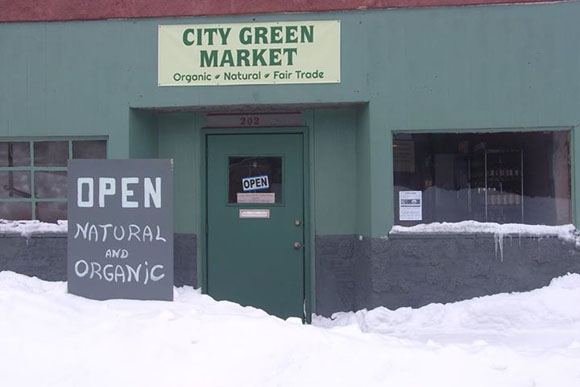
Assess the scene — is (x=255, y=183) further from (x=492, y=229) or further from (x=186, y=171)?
(x=492, y=229)

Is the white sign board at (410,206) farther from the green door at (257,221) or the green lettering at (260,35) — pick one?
the green lettering at (260,35)

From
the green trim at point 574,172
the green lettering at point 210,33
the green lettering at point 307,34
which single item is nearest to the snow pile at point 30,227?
the green lettering at point 210,33

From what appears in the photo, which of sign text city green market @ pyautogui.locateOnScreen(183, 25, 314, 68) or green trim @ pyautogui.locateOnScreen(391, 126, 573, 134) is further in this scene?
sign text city green market @ pyautogui.locateOnScreen(183, 25, 314, 68)

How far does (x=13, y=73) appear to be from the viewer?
7.18m

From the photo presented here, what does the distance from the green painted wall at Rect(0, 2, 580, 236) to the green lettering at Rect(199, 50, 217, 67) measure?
293mm

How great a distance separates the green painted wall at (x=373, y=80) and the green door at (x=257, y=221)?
0.53 m

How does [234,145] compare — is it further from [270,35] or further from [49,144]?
[49,144]

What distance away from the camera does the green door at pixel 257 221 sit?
7.40m

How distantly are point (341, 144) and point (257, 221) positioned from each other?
1388 millimetres

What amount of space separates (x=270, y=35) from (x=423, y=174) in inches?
93.0

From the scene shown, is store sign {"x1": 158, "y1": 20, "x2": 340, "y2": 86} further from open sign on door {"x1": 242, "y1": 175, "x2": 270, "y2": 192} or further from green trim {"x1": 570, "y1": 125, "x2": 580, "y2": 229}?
green trim {"x1": 570, "y1": 125, "x2": 580, "y2": 229}

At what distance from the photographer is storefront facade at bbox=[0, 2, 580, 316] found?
22.2 ft

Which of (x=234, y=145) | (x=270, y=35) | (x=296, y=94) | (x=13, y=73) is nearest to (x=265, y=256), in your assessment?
(x=234, y=145)

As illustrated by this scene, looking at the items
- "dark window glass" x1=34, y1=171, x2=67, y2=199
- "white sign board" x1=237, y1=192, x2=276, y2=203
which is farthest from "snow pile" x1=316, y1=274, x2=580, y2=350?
"dark window glass" x1=34, y1=171, x2=67, y2=199
